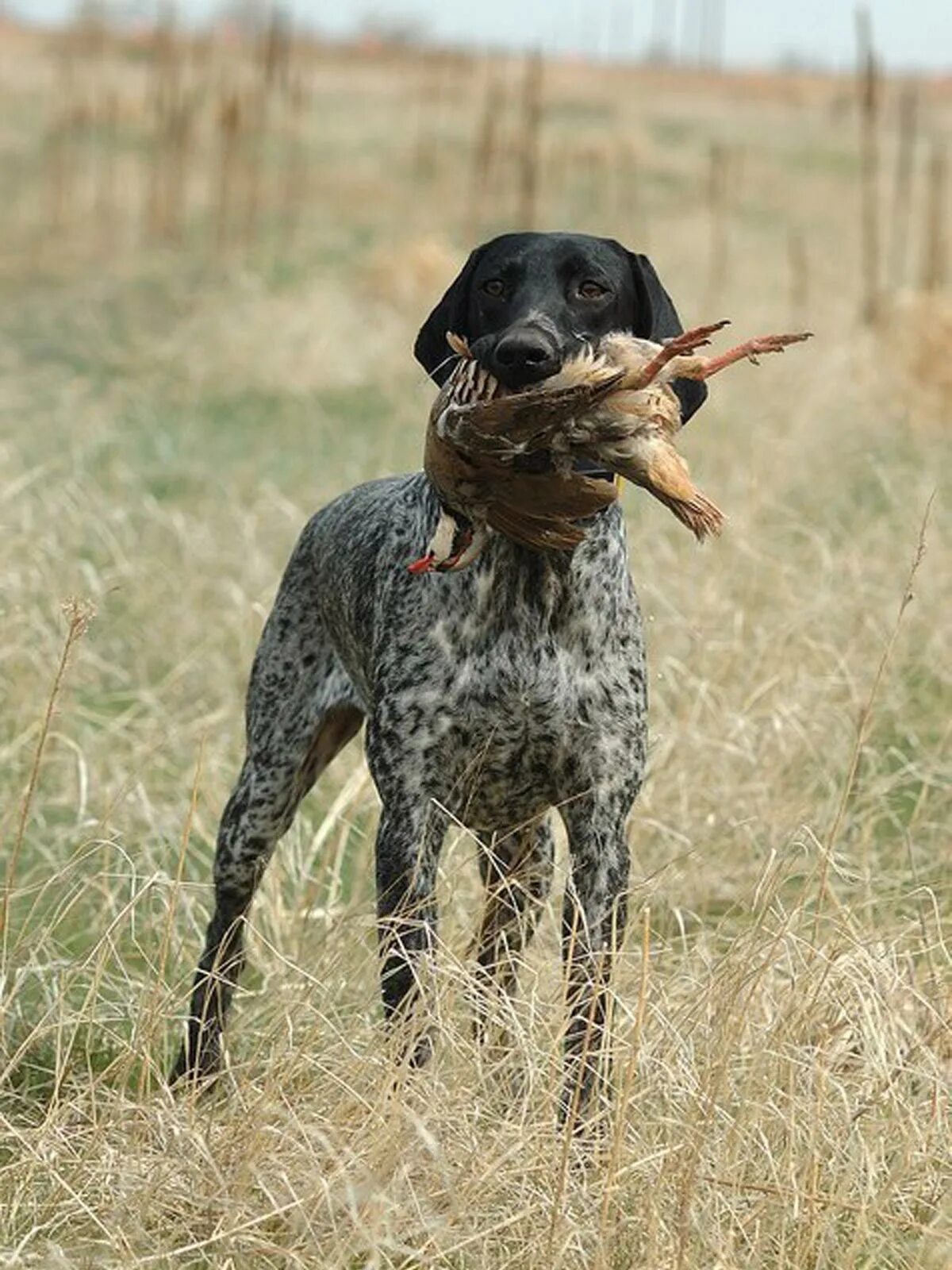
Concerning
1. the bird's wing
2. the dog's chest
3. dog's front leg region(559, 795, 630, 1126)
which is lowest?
dog's front leg region(559, 795, 630, 1126)

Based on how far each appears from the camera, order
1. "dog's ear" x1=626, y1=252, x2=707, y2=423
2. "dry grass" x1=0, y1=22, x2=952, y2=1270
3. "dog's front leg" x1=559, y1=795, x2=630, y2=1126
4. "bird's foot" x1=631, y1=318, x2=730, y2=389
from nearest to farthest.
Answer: "dry grass" x1=0, y1=22, x2=952, y2=1270 < "bird's foot" x1=631, y1=318, x2=730, y2=389 < "dog's front leg" x1=559, y1=795, x2=630, y2=1126 < "dog's ear" x1=626, y1=252, x2=707, y2=423

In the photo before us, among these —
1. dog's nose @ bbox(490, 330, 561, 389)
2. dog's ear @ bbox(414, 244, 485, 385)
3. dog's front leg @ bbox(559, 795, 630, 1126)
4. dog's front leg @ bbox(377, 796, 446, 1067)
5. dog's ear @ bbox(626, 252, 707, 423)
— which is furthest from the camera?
dog's ear @ bbox(414, 244, 485, 385)

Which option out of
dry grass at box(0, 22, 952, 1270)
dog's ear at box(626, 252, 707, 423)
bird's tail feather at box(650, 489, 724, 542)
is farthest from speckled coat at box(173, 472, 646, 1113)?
bird's tail feather at box(650, 489, 724, 542)

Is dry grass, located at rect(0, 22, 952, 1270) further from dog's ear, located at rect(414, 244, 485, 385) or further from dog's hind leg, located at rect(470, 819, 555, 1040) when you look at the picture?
dog's ear, located at rect(414, 244, 485, 385)

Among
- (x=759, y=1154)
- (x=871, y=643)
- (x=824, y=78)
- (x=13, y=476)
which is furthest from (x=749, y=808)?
(x=824, y=78)

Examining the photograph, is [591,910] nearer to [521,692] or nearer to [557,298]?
[521,692]

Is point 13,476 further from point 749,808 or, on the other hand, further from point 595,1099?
point 595,1099

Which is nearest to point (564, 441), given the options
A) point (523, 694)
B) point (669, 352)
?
point (669, 352)

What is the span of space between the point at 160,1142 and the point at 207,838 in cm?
203

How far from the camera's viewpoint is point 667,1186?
3.55 meters

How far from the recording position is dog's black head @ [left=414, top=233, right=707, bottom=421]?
400cm

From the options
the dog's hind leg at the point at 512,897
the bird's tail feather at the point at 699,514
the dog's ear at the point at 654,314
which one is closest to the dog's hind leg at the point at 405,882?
the dog's hind leg at the point at 512,897

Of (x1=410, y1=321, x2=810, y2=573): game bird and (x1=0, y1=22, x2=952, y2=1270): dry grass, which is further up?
(x1=410, y1=321, x2=810, y2=573): game bird

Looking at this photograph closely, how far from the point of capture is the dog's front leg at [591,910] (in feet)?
12.9
